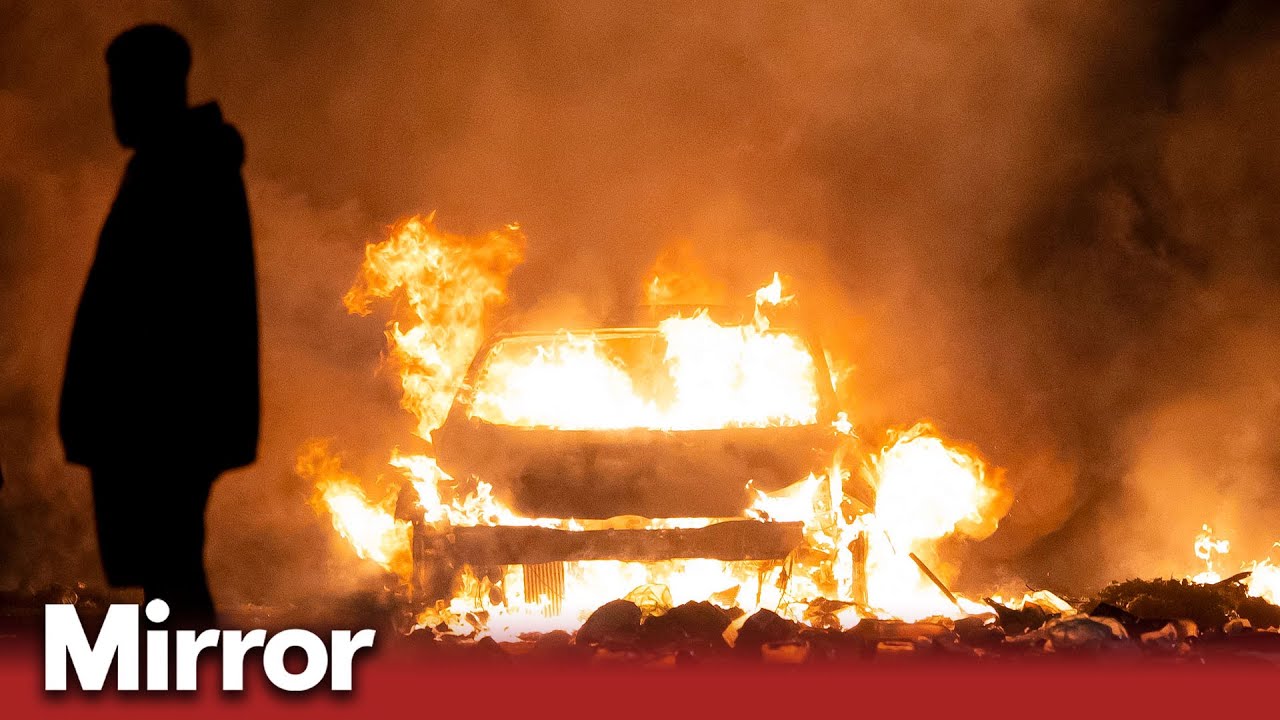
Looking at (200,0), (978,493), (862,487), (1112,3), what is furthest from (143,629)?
(1112,3)

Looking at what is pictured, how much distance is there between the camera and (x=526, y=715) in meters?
5.11

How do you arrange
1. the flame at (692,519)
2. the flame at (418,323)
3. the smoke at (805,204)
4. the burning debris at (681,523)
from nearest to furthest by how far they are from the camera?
the burning debris at (681,523) → the flame at (692,519) → the flame at (418,323) → the smoke at (805,204)

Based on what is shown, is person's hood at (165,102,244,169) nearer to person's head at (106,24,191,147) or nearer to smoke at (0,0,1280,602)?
person's head at (106,24,191,147)

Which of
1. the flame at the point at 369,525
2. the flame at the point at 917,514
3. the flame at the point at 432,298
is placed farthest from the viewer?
the flame at the point at 432,298

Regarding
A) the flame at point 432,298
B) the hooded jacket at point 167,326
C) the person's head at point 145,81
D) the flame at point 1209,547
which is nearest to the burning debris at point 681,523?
the flame at point 432,298

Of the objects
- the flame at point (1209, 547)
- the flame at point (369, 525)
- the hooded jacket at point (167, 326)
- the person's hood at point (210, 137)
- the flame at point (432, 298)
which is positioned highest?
the flame at point (432, 298)

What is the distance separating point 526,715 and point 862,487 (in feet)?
8.10

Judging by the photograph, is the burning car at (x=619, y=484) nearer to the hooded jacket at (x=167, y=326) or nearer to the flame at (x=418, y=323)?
the flame at (x=418, y=323)

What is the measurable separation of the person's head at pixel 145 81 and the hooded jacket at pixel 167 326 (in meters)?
0.05

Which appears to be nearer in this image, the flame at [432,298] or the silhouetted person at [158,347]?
the silhouetted person at [158,347]

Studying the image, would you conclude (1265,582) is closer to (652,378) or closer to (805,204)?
(652,378)

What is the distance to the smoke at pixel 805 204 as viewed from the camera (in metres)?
11.2

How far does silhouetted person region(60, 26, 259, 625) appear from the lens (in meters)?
4.07

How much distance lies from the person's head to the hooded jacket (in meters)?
0.05
